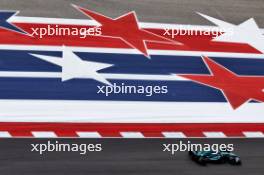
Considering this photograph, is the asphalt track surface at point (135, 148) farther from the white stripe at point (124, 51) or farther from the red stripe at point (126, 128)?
the white stripe at point (124, 51)

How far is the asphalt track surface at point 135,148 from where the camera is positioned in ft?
5.72

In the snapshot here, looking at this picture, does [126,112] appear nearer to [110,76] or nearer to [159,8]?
[110,76]

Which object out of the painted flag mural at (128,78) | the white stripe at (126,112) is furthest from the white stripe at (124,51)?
the white stripe at (126,112)

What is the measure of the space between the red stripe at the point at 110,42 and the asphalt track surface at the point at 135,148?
7 cm

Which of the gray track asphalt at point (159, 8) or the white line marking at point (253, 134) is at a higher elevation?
the gray track asphalt at point (159, 8)

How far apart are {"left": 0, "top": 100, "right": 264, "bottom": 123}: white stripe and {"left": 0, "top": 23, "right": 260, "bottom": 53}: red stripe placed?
10.2 inches

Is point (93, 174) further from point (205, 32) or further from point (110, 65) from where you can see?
point (205, 32)

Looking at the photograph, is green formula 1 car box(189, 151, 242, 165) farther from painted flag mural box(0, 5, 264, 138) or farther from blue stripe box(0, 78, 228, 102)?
blue stripe box(0, 78, 228, 102)

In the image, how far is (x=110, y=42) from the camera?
1.81 meters

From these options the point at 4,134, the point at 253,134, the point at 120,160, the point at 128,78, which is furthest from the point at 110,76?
the point at 253,134

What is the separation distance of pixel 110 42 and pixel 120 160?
0.54 m

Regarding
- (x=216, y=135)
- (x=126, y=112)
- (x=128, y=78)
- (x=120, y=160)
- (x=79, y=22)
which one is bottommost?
(x=120, y=160)

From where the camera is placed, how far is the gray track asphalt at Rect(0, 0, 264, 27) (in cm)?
176

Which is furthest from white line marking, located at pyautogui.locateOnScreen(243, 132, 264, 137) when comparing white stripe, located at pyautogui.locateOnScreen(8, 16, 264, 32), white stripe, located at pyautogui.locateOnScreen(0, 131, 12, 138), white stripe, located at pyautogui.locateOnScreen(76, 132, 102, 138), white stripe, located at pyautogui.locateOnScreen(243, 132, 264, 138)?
white stripe, located at pyautogui.locateOnScreen(0, 131, 12, 138)
